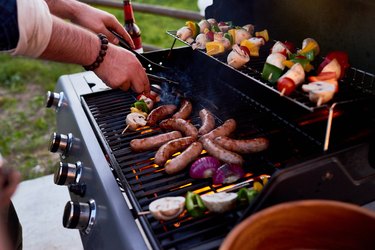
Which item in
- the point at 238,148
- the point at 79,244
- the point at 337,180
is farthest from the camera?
the point at 79,244

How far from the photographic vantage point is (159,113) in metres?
2.50

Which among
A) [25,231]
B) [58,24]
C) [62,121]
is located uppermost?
[58,24]

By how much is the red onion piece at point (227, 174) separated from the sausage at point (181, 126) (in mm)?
375

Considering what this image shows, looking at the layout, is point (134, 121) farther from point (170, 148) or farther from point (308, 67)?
point (308, 67)

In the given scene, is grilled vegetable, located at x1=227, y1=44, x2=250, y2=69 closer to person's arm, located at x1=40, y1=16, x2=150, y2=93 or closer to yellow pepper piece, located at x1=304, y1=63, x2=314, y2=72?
yellow pepper piece, located at x1=304, y1=63, x2=314, y2=72

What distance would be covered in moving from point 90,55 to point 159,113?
25.2 inches

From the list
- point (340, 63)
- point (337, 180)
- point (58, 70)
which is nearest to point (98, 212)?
point (337, 180)

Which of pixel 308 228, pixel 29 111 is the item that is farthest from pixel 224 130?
pixel 29 111

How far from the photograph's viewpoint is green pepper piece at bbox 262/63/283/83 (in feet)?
6.59

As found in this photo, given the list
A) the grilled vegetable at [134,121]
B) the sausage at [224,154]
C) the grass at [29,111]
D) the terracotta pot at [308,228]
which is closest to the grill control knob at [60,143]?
the grilled vegetable at [134,121]

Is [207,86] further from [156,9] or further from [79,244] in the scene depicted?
[156,9]

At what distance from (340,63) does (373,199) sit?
2.27 feet

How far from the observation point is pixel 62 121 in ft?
9.42

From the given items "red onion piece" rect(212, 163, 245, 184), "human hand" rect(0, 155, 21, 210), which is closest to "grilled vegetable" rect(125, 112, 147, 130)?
"red onion piece" rect(212, 163, 245, 184)
